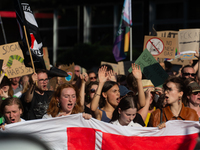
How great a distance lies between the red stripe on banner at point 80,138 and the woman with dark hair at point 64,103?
301mm

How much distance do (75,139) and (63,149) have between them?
6.3 inches

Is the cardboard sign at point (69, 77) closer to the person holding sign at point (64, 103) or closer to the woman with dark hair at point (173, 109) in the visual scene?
the person holding sign at point (64, 103)

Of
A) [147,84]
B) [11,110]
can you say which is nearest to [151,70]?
[147,84]

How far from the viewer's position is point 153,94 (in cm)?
469

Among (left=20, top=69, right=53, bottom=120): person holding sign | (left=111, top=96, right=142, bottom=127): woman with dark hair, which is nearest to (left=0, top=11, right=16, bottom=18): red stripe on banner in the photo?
(left=20, top=69, right=53, bottom=120): person holding sign

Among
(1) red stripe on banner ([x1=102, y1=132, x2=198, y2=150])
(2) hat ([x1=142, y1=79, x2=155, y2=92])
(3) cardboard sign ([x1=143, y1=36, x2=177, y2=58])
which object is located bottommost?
(1) red stripe on banner ([x1=102, y1=132, x2=198, y2=150])

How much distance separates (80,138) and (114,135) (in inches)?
14.0

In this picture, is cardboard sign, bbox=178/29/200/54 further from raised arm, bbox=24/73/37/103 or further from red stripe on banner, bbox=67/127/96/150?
red stripe on banner, bbox=67/127/96/150

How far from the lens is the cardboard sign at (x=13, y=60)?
254 inches

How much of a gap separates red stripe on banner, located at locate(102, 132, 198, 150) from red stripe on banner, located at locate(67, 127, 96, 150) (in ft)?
0.42

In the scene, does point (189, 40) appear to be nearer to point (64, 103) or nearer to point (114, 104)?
point (114, 104)

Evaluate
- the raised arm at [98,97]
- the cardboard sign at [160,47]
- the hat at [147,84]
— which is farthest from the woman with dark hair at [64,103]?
the cardboard sign at [160,47]

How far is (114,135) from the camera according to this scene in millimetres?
3510

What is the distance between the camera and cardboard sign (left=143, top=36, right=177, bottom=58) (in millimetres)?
7062
